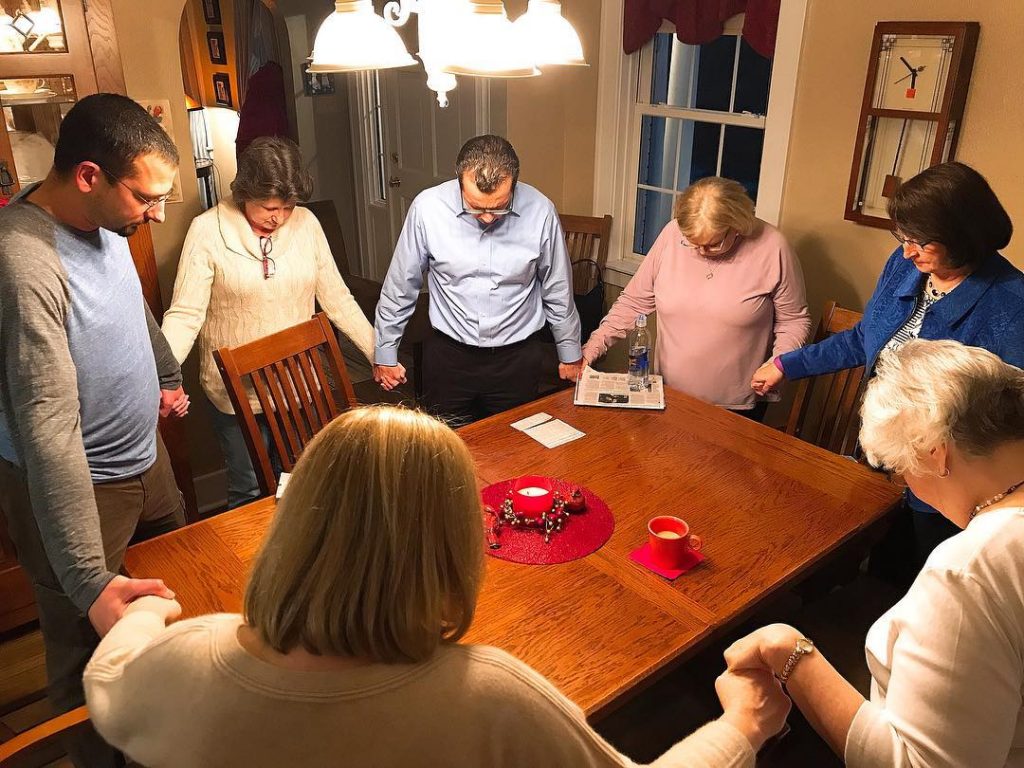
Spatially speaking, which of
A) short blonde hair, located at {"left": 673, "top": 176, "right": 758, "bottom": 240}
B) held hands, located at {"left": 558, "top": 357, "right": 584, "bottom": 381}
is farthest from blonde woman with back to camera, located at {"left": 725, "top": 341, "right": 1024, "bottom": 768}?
held hands, located at {"left": 558, "top": 357, "right": 584, "bottom": 381}

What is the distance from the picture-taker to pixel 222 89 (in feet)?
17.8

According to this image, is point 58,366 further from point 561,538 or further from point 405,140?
point 405,140

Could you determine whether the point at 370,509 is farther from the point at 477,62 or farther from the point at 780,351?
the point at 780,351

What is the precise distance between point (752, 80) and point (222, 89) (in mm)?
3652

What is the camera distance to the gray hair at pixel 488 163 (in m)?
2.54

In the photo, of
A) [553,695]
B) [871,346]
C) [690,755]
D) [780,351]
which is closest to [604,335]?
[780,351]

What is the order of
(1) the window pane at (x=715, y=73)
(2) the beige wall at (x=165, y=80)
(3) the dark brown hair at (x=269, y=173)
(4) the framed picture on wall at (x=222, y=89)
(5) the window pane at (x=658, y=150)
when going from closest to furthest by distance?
1. (3) the dark brown hair at (x=269, y=173)
2. (2) the beige wall at (x=165, y=80)
3. (1) the window pane at (x=715, y=73)
4. (5) the window pane at (x=658, y=150)
5. (4) the framed picture on wall at (x=222, y=89)

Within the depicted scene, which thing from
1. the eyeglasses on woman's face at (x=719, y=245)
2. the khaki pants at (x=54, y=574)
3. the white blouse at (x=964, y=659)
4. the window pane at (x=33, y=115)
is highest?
the window pane at (x=33, y=115)

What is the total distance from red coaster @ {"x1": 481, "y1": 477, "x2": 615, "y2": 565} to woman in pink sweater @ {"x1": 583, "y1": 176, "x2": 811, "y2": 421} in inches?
36.3

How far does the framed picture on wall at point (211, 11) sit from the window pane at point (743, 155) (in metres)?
3.50

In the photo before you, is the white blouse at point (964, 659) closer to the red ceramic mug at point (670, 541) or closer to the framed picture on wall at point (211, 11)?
the red ceramic mug at point (670, 541)

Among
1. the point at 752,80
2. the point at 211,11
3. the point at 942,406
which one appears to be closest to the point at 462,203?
the point at 752,80

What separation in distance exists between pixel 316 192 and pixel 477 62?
15.1 feet

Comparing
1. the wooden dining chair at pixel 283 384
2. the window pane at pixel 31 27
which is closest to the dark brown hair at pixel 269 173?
the wooden dining chair at pixel 283 384
